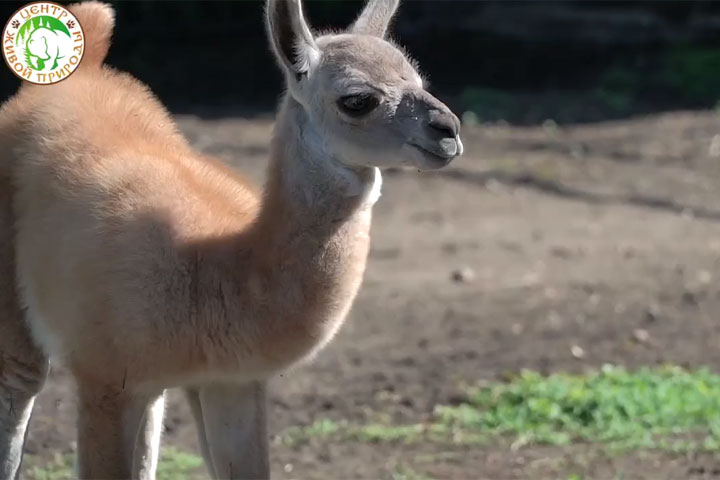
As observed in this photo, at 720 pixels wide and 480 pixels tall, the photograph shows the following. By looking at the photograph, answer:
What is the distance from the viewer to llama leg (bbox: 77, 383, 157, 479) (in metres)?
4.91

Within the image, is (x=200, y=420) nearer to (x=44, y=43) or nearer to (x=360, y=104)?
(x=360, y=104)

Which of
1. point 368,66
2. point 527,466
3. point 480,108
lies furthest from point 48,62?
point 480,108

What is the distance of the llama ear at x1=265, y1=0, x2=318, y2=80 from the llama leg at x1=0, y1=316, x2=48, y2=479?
4.91 ft

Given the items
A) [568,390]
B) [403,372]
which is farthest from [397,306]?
[568,390]

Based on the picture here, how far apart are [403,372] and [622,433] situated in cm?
169

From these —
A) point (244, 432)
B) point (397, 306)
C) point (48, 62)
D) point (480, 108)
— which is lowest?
point (480, 108)

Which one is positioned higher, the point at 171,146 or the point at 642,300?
the point at 171,146

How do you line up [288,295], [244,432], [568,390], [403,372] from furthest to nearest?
1. [403,372]
2. [568,390]
3. [244,432]
4. [288,295]

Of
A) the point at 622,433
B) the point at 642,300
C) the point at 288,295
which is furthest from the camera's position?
the point at 642,300

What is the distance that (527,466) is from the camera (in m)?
6.44

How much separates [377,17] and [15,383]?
6.53ft

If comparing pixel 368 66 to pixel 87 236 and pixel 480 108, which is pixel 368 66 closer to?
pixel 87 236

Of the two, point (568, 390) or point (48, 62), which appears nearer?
point (48, 62)

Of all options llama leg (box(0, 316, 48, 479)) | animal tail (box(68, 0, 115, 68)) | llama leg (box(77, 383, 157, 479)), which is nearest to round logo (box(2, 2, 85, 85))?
animal tail (box(68, 0, 115, 68))
